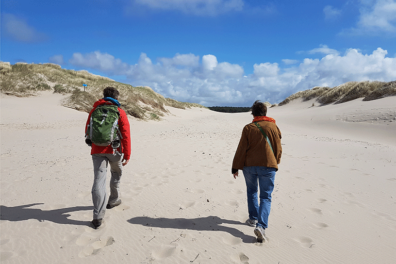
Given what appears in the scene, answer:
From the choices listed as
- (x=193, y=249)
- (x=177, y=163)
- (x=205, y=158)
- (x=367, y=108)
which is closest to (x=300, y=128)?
(x=367, y=108)

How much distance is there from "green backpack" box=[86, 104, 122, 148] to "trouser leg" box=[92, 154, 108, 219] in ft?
1.04

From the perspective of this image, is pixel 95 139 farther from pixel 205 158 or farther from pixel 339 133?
pixel 339 133

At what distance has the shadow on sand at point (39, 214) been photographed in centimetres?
365

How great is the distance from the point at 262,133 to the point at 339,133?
1502 centimetres

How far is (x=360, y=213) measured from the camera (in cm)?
392

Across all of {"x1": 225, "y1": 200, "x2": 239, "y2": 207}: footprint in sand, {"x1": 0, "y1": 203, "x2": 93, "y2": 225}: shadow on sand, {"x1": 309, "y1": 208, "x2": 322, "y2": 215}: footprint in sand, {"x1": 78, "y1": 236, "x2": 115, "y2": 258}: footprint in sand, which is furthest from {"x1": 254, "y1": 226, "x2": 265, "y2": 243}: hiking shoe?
Result: {"x1": 0, "y1": 203, "x2": 93, "y2": 225}: shadow on sand

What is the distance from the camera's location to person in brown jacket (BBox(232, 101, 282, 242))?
307 centimetres

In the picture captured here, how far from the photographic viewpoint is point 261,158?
10.1 ft

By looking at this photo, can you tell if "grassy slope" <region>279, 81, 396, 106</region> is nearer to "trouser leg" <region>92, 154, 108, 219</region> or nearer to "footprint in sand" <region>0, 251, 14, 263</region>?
"trouser leg" <region>92, 154, 108, 219</region>

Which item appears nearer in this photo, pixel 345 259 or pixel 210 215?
pixel 345 259

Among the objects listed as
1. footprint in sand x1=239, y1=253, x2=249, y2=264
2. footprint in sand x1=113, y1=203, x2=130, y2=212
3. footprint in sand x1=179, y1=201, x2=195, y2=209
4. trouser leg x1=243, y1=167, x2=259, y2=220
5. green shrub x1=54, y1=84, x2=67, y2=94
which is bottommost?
footprint in sand x1=239, y1=253, x2=249, y2=264

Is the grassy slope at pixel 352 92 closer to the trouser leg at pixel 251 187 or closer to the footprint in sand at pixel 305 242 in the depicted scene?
the footprint in sand at pixel 305 242

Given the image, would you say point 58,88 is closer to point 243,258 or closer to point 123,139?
point 123,139

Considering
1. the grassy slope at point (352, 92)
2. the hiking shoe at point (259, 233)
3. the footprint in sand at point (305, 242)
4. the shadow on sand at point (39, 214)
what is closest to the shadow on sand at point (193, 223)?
the hiking shoe at point (259, 233)
